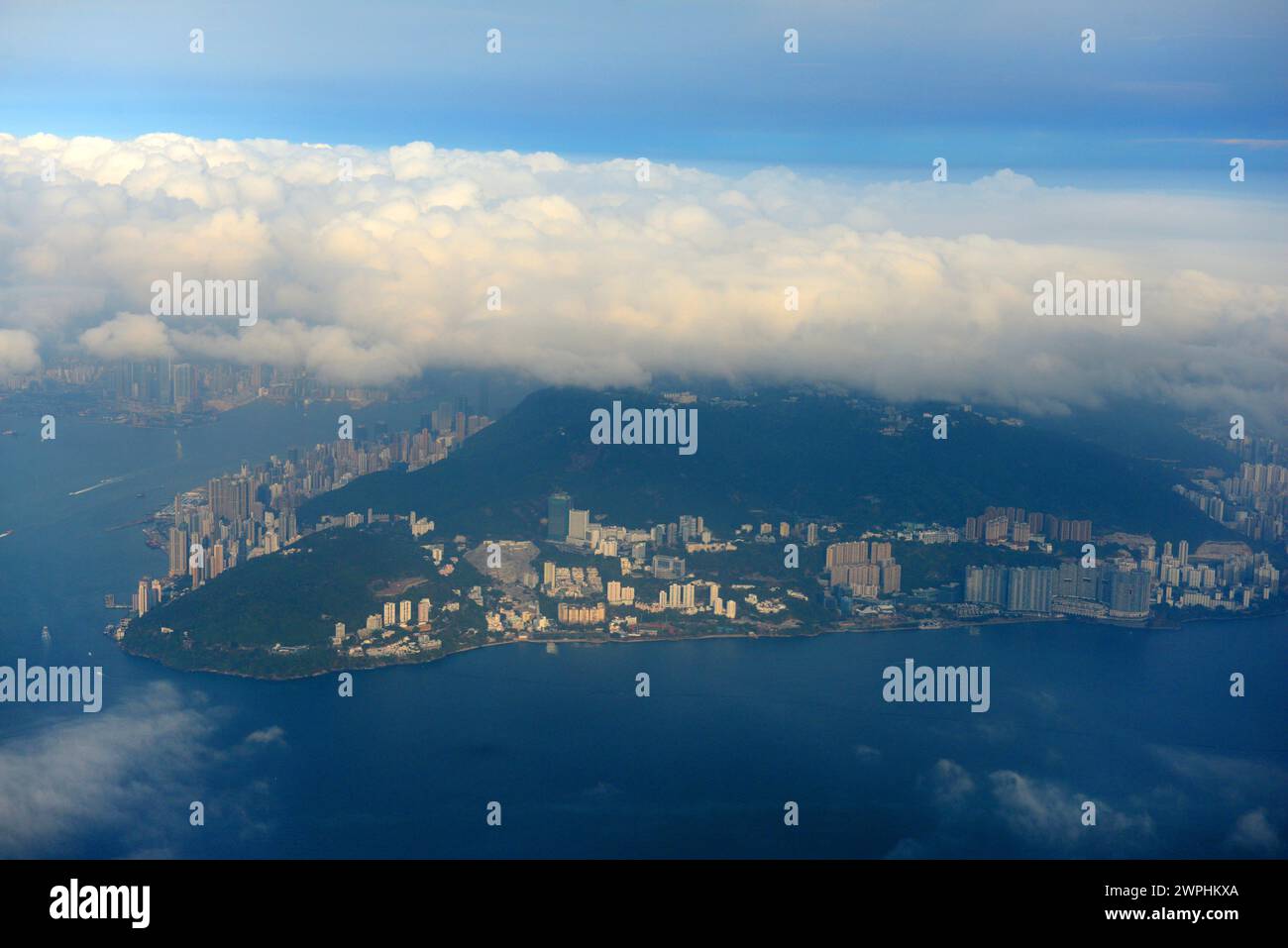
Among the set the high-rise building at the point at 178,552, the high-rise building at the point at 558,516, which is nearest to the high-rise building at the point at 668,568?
the high-rise building at the point at 558,516

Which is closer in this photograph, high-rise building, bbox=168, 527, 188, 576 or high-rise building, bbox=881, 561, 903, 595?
high-rise building, bbox=168, 527, 188, 576

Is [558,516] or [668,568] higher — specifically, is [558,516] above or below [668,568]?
above

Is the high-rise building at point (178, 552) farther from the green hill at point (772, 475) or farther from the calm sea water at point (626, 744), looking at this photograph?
the green hill at point (772, 475)

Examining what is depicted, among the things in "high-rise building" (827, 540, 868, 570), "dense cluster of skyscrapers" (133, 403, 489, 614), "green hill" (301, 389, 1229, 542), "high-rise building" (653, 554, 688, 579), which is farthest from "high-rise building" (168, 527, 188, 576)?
"high-rise building" (827, 540, 868, 570)

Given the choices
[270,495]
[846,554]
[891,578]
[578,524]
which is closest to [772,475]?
[846,554]

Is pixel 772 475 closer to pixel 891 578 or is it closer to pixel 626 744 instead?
pixel 891 578

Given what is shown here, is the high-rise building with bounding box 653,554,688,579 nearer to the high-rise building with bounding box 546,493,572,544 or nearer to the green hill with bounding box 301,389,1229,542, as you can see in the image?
the green hill with bounding box 301,389,1229,542

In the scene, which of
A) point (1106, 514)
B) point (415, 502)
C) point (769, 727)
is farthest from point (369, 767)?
point (1106, 514)

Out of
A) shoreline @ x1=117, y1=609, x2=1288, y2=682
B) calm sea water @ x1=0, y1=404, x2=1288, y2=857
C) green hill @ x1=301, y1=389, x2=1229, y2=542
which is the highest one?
green hill @ x1=301, y1=389, x2=1229, y2=542

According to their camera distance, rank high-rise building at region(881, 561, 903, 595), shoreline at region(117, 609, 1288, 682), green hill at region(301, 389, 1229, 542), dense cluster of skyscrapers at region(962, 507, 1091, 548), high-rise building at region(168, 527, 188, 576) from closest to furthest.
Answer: shoreline at region(117, 609, 1288, 682) < high-rise building at region(168, 527, 188, 576) < high-rise building at region(881, 561, 903, 595) < green hill at region(301, 389, 1229, 542) < dense cluster of skyscrapers at region(962, 507, 1091, 548)
